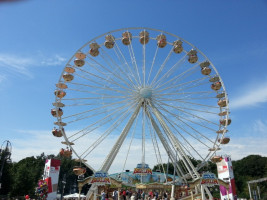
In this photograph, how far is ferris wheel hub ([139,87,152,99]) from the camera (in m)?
Result: 25.1

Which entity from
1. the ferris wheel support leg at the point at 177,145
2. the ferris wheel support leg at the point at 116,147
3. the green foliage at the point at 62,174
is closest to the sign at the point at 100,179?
the ferris wheel support leg at the point at 116,147

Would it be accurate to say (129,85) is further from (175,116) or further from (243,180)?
(243,180)

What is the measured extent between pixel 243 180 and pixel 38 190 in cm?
5258

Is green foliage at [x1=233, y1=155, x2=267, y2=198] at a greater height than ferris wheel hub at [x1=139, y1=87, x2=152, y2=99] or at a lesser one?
lesser

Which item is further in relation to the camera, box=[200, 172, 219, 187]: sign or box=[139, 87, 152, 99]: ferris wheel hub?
box=[139, 87, 152, 99]: ferris wheel hub

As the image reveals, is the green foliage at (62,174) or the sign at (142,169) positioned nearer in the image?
the sign at (142,169)

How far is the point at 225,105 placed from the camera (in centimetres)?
2567

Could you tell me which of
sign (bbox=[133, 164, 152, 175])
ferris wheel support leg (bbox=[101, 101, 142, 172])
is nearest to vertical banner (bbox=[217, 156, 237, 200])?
sign (bbox=[133, 164, 152, 175])

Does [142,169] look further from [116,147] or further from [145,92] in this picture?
[145,92]

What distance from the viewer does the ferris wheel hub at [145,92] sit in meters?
25.1

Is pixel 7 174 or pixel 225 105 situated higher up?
pixel 225 105

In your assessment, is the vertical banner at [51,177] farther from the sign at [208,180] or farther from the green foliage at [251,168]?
the green foliage at [251,168]

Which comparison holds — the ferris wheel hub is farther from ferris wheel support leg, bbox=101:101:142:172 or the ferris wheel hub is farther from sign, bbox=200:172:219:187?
sign, bbox=200:172:219:187

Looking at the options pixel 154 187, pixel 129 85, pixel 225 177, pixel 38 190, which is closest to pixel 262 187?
pixel 225 177
